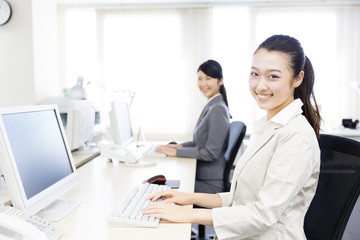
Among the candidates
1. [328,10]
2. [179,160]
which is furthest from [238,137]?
[328,10]

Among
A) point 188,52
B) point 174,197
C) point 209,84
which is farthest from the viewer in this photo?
point 188,52

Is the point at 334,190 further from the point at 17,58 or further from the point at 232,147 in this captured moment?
the point at 17,58

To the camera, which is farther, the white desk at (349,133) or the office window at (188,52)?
the office window at (188,52)

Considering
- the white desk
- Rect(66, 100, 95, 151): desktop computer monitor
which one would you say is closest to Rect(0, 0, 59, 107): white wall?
Rect(66, 100, 95, 151): desktop computer monitor

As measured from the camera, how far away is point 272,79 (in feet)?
3.66

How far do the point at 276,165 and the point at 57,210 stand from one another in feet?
2.75

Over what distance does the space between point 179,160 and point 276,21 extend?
11.2 feet

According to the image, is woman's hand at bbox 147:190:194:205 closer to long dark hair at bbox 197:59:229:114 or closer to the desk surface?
the desk surface

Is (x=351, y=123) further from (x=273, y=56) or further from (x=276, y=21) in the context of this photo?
(x=273, y=56)

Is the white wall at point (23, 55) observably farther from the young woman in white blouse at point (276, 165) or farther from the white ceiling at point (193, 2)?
the young woman in white blouse at point (276, 165)

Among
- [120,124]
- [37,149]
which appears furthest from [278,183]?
[120,124]

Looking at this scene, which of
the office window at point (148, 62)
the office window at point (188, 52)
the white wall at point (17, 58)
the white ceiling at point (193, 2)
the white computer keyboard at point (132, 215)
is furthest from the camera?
the office window at point (148, 62)

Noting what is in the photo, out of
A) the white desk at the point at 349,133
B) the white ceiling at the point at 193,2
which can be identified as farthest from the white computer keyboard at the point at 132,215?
the white ceiling at the point at 193,2

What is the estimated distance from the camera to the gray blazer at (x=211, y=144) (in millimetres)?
2266
